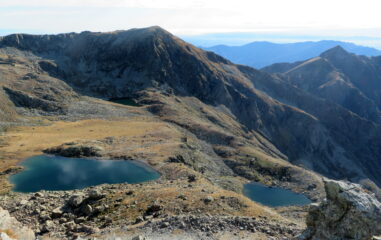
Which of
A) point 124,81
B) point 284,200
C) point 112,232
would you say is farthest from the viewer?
point 124,81

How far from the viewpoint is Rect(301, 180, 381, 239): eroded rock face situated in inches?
949

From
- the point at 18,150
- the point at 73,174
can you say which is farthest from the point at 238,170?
the point at 18,150

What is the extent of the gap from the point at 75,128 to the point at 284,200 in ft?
255

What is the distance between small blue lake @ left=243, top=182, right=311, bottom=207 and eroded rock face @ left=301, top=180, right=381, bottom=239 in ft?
227

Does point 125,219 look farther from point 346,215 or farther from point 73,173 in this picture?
point 73,173

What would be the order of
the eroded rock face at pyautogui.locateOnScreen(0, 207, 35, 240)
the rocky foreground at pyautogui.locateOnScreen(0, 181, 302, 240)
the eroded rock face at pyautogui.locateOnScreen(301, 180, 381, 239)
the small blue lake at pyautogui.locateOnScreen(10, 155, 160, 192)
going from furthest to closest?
the small blue lake at pyautogui.locateOnScreen(10, 155, 160, 192) → the rocky foreground at pyautogui.locateOnScreen(0, 181, 302, 240) → the eroded rock face at pyautogui.locateOnScreen(0, 207, 35, 240) → the eroded rock face at pyautogui.locateOnScreen(301, 180, 381, 239)

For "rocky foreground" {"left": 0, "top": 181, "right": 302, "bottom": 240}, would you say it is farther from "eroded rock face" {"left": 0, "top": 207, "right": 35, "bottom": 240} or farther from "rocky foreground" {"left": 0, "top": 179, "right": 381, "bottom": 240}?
"eroded rock face" {"left": 0, "top": 207, "right": 35, "bottom": 240}

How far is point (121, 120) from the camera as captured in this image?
436 ft

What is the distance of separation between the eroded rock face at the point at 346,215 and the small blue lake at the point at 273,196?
69.2 meters

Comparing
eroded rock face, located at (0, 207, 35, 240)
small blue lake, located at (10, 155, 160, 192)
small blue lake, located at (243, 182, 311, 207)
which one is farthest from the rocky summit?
small blue lake, located at (243, 182, 311, 207)

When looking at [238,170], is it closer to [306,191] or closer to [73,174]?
[306,191]

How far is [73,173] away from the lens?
2987 inches

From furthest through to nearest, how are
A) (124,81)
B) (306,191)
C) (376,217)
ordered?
(124,81), (306,191), (376,217)

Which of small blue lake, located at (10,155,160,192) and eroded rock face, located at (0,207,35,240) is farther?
small blue lake, located at (10,155,160,192)
